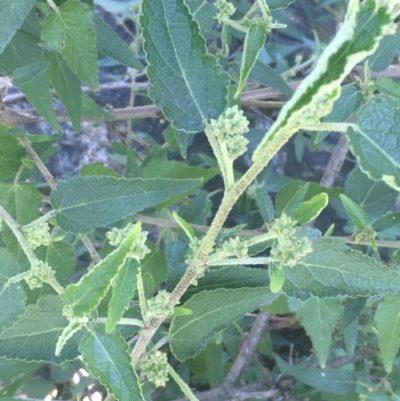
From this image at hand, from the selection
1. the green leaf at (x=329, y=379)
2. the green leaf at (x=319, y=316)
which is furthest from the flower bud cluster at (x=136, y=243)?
the green leaf at (x=329, y=379)

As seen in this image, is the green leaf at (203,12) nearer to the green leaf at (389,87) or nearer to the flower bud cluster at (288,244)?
the green leaf at (389,87)

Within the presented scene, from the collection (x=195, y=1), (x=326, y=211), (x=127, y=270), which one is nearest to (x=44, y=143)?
(x=195, y=1)

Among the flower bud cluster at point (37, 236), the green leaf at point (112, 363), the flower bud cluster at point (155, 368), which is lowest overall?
the flower bud cluster at point (155, 368)

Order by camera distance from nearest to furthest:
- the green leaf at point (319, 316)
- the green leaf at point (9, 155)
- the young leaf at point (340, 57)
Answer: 1. the young leaf at point (340, 57)
2. the green leaf at point (9, 155)
3. the green leaf at point (319, 316)

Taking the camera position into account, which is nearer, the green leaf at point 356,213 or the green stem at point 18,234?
the green stem at point 18,234

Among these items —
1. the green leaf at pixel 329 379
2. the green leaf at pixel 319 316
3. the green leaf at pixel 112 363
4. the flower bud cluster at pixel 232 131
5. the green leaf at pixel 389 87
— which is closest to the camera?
the flower bud cluster at pixel 232 131

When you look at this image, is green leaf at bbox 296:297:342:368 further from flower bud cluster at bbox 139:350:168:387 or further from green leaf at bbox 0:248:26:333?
green leaf at bbox 0:248:26:333

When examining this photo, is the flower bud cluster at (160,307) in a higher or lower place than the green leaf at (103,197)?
lower
